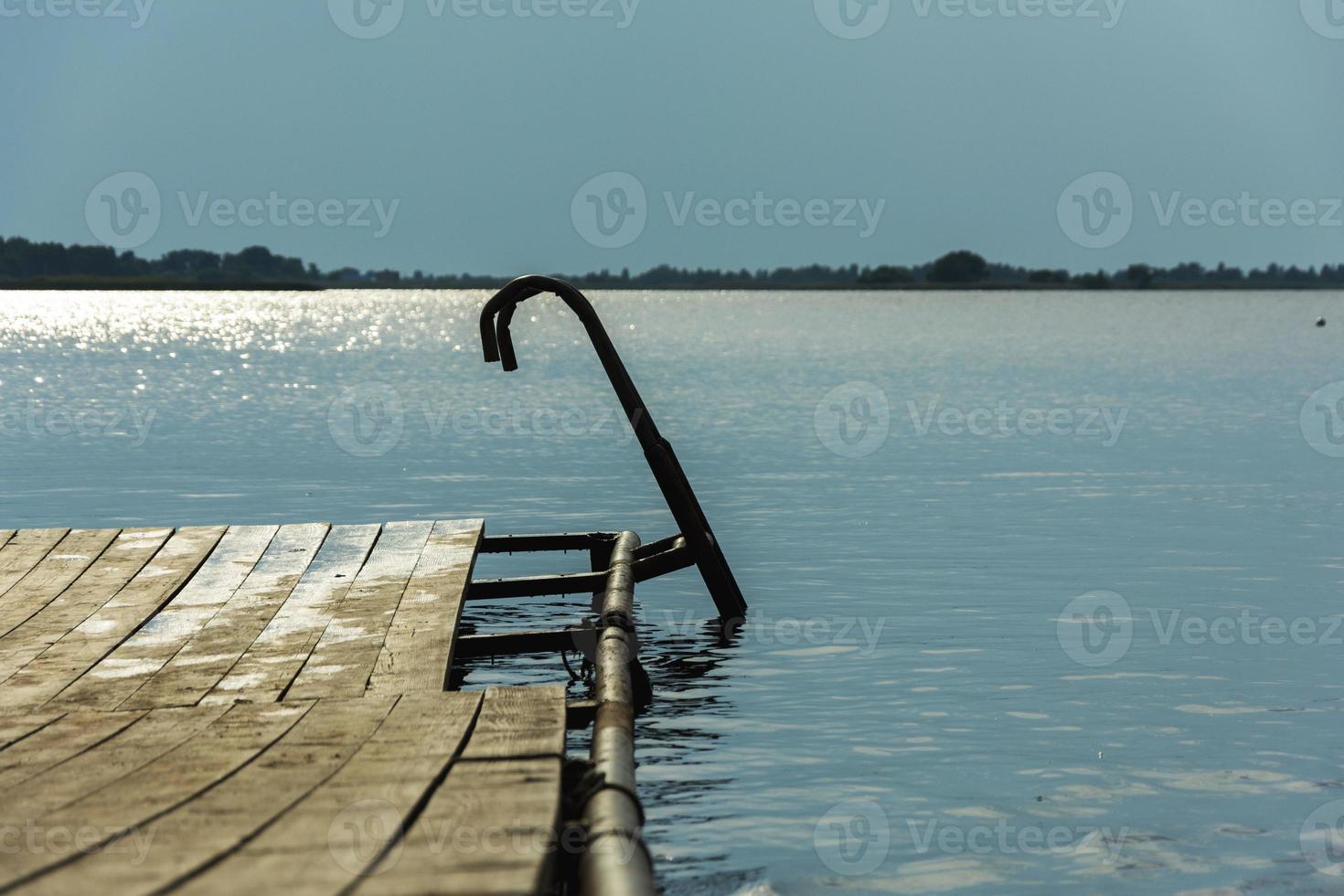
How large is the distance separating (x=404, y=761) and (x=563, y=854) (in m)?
0.83

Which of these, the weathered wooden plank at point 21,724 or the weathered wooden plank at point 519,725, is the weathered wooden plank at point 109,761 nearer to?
the weathered wooden plank at point 21,724

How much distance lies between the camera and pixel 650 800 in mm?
8336

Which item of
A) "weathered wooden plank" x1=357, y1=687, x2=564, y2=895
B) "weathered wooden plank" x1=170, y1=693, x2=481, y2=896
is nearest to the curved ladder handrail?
"weathered wooden plank" x1=170, y1=693, x2=481, y2=896

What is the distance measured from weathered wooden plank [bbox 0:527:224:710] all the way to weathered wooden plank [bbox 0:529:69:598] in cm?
85

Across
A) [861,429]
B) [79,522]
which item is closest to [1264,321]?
[861,429]

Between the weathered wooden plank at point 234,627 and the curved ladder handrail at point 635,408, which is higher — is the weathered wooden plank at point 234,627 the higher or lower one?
the lower one

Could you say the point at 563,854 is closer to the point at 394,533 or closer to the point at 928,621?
the point at 394,533

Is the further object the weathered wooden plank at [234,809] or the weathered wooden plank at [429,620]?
the weathered wooden plank at [429,620]

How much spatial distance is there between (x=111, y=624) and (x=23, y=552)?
2923 mm

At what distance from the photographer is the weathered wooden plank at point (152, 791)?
4.28 m

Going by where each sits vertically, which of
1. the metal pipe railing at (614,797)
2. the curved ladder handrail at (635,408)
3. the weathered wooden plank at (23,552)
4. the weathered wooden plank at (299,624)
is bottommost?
the metal pipe railing at (614,797)

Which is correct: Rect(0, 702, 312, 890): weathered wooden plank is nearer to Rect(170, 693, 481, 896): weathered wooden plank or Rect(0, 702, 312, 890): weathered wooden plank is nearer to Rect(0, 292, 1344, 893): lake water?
Rect(170, 693, 481, 896): weathered wooden plank

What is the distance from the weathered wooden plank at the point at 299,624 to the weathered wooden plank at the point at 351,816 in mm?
1150

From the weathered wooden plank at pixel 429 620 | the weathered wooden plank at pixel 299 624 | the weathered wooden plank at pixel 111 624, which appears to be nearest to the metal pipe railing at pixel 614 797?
the weathered wooden plank at pixel 429 620
